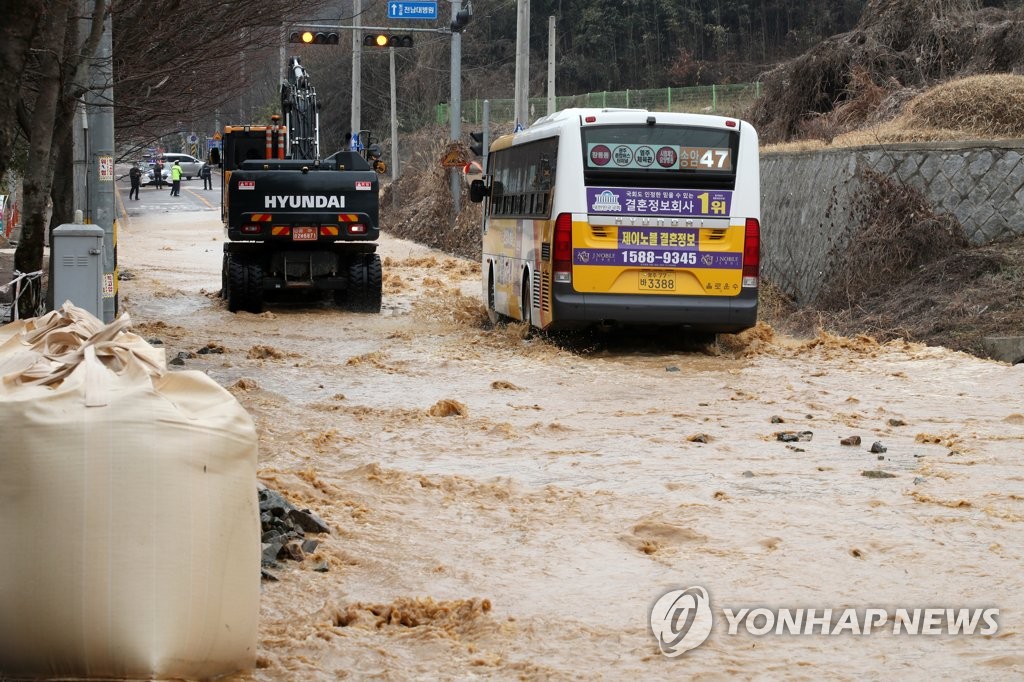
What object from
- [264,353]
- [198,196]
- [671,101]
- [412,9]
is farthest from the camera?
[198,196]

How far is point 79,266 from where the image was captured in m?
11.5

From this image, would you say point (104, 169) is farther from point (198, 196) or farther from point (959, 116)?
point (198, 196)

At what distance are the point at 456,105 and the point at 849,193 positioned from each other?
1832 cm

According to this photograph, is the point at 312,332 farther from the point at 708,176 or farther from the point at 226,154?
the point at 226,154

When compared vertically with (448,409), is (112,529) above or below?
above

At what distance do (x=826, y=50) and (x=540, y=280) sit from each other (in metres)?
17.7

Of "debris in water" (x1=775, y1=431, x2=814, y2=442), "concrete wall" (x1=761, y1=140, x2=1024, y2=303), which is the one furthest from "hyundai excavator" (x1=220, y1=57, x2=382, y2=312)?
"debris in water" (x1=775, y1=431, x2=814, y2=442)

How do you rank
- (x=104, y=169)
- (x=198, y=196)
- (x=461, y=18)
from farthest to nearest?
1. (x=198, y=196)
2. (x=461, y=18)
3. (x=104, y=169)

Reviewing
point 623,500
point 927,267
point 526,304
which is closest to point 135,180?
point 526,304

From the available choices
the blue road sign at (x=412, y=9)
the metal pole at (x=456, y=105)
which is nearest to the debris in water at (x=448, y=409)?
the metal pole at (x=456, y=105)

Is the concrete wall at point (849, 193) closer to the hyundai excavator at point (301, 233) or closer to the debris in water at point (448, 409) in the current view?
the hyundai excavator at point (301, 233)

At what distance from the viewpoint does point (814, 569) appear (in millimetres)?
7004

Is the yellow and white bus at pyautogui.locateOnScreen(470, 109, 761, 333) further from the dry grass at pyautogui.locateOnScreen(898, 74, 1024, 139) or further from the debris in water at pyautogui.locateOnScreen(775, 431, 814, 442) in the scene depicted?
the dry grass at pyautogui.locateOnScreen(898, 74, 1024, 139)

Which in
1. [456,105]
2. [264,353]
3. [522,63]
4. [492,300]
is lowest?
[264,353]
